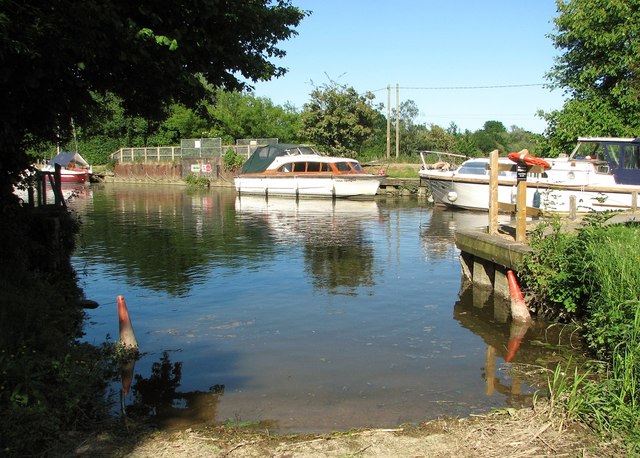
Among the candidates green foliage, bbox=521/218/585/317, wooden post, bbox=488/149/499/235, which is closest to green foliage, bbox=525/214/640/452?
green foliage, bbox=521/218/585/317

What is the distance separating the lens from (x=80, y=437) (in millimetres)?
5082

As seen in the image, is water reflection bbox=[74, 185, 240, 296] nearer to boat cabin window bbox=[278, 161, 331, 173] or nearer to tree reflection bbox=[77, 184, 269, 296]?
tree reflection bbox=[77, 184, 269, 296]

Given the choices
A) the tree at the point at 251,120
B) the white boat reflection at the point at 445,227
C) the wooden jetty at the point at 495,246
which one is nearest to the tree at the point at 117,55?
the wooden jetty at the point at 495,246

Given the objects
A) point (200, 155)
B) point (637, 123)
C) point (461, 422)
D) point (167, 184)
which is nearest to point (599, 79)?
point (637, 123)

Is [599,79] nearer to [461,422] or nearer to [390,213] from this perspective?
[390,213]

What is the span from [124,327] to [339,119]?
123ft

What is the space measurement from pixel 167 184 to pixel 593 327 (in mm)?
48552

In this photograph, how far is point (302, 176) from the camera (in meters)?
35.1

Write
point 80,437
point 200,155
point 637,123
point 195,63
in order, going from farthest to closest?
point 200,155 < point 637,123 < point 195,63 < point 80,437

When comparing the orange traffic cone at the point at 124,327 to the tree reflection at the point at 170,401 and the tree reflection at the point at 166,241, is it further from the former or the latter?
the tree reflection at the point at 166,241

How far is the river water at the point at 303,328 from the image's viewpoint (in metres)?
6.77

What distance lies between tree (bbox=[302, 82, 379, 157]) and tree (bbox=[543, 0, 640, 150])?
2176 cm

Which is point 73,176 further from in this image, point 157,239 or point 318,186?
point 157,239

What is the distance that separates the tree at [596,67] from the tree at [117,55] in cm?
1487
